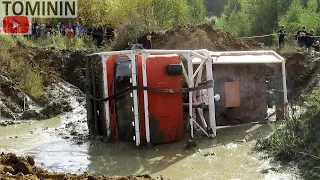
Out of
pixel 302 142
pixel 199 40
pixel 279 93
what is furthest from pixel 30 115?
pixel 302 142

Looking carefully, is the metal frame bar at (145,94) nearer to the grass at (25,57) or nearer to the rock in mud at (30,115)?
the rock in mud at (30,115)

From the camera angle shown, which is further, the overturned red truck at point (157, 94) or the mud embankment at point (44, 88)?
the mud embankment at point (44, 88)

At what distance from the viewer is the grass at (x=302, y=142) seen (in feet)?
21.7

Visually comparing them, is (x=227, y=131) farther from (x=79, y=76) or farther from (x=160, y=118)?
(x=79, y=76)

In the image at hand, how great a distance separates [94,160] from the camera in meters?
8.32

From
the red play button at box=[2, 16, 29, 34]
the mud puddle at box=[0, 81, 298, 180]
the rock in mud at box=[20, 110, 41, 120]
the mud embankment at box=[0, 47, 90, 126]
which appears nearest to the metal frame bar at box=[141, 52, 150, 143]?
the mud puddle at box=[0, 81, 298, 180]

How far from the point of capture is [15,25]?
887 inches

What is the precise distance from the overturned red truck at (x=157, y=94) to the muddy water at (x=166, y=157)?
328 mm

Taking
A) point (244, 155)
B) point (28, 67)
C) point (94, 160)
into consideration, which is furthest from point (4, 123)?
point (244, 155)

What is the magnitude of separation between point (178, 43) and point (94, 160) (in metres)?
8.64

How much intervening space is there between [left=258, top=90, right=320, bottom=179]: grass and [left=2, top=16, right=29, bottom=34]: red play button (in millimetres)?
15937

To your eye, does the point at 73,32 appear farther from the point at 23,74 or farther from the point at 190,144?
the point at 190,144

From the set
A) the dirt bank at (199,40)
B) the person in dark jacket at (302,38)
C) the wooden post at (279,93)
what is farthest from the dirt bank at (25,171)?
the person in dark jacket at (302,38)

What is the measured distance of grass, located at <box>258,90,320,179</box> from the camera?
21.7 ft
